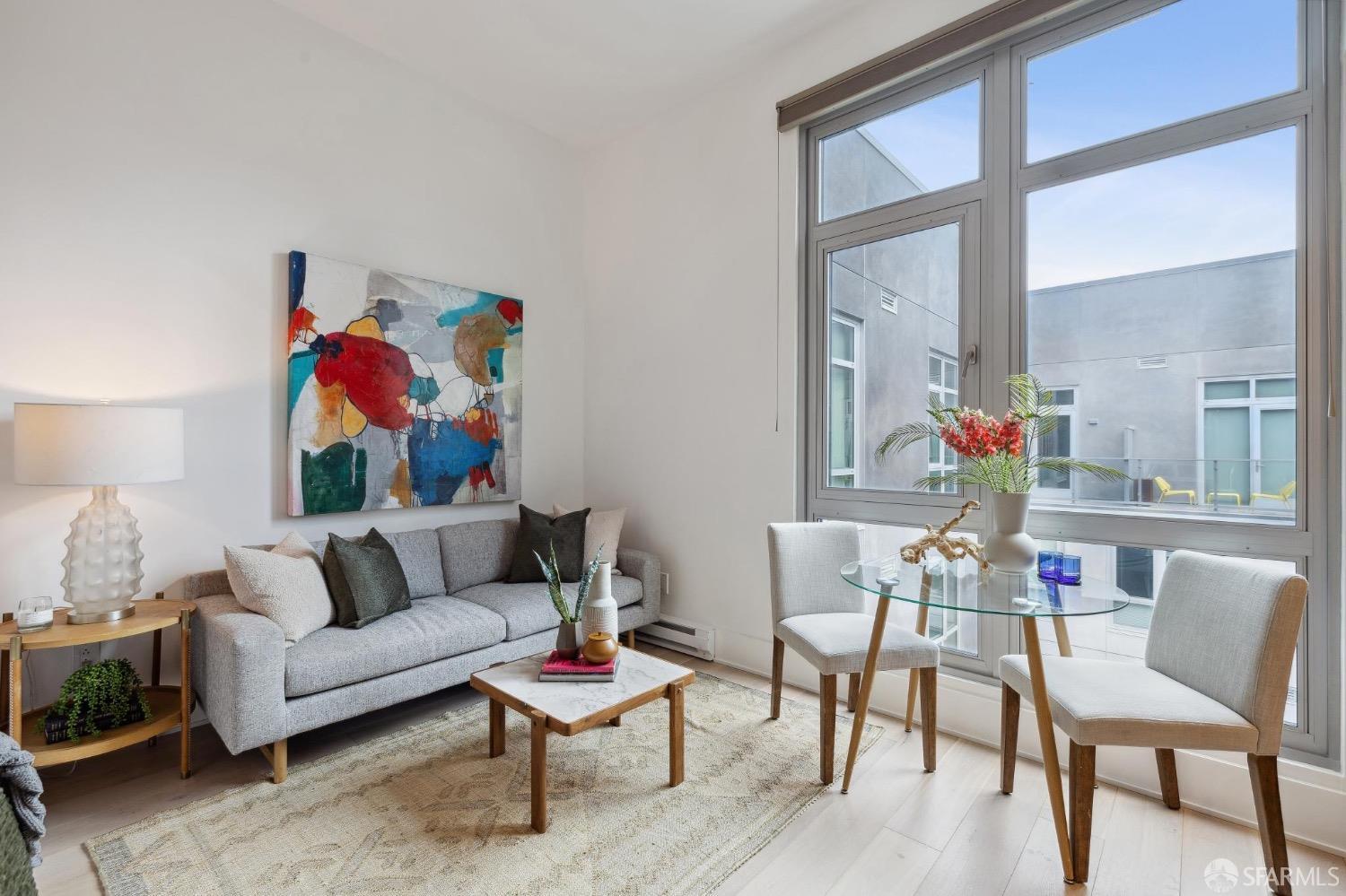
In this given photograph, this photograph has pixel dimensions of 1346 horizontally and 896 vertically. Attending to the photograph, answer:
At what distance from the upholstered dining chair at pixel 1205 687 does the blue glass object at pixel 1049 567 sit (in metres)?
0.27

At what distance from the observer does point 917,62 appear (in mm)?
2732

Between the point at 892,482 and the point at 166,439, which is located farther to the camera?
the point at 892,482

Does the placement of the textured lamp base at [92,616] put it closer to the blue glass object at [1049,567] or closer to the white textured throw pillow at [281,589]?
the white textured throw pillow at [281,589]

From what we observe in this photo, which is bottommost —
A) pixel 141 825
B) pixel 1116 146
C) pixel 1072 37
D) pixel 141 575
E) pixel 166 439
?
pixel 141 825

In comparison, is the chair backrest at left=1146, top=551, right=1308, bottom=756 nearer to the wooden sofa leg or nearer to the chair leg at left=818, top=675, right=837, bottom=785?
the chair leg at left=818, top=675, right=837, bottom=785

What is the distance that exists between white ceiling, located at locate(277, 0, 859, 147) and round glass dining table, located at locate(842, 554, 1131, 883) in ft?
8.36

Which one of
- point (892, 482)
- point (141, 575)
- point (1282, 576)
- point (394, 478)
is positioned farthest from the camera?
point (394, 478)

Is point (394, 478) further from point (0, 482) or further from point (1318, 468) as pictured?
point (1318, 468)

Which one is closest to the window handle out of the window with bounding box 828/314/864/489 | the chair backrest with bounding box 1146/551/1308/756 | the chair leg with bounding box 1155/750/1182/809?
the window with bounding box 828/314/864/489

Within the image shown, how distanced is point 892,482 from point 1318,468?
54.4 inches

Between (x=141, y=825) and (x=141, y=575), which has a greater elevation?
(x=141, y=575)

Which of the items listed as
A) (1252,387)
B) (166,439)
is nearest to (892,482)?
(1252,387)

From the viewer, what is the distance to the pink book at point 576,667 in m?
2.17

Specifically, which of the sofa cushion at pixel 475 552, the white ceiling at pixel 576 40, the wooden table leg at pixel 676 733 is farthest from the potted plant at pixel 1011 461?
the sofa cushion at pixel 475 552
